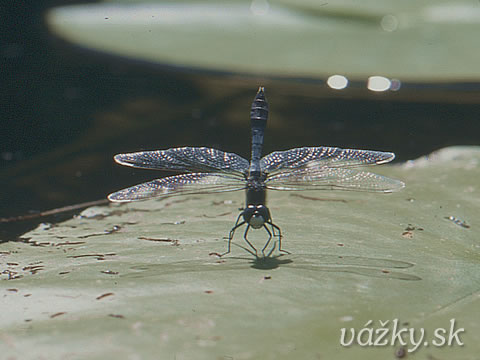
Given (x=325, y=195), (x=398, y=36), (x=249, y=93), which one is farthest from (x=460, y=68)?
(x=325, y=195)

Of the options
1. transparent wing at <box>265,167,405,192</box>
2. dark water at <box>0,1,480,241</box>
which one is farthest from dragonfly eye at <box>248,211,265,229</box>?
dark water at <box>0,1,480,241</box>

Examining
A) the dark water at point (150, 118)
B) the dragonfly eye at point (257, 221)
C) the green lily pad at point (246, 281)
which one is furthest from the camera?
the dark water at point (150, 118)

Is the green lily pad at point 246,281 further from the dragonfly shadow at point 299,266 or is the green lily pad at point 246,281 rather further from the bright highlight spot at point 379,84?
the bright highlight spot at point 379,84

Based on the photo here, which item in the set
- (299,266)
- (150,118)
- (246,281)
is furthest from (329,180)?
(150,118)

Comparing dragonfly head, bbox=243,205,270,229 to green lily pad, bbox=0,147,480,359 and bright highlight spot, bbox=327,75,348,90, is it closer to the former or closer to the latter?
green lily pad, bbox=0,147,480,359

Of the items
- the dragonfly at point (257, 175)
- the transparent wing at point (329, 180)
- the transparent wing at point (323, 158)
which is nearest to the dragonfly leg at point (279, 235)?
the dragonfly at point (257, 175)

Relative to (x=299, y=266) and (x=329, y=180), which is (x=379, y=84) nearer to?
(x=329, y=180)
